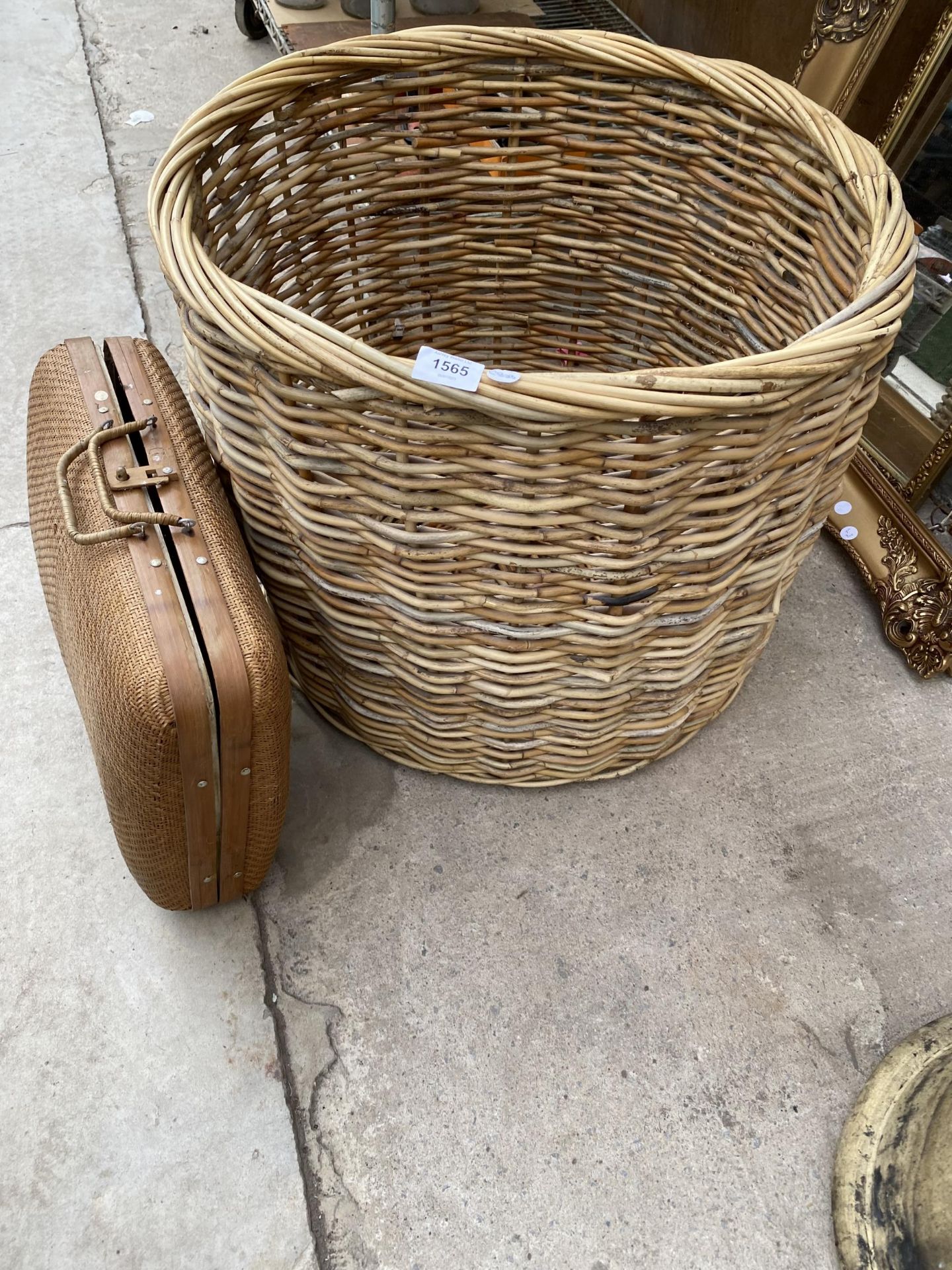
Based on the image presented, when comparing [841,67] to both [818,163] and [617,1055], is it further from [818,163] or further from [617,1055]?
[617,1055]

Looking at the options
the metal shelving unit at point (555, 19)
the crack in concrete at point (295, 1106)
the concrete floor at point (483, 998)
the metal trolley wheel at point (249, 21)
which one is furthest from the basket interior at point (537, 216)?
the metal trolley wheel at point (249, 21)

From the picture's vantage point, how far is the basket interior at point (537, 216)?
98 centimetres

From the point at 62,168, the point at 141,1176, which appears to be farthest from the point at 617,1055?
the point at 62,168

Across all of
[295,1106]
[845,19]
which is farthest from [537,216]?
[295,1106]

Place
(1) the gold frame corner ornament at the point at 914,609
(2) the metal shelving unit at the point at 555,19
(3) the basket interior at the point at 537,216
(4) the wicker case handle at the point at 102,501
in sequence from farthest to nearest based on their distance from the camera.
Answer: (2) the metal shelving unit at the point at 555,19, (1) the gold frame corner ornament at the point at 914,609, (3) the basket interior at the point at 537,216, (4) the wicker case handle at the point at 102,501

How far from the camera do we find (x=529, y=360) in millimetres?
1340

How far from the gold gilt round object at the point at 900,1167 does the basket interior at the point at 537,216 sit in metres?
0.72

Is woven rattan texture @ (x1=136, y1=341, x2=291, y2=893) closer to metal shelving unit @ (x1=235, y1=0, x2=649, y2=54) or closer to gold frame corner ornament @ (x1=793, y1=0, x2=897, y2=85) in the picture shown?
gold frame corner ornament @ (x1=793, y1=0, x2=897, y2=85)

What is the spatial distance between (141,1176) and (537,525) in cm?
61

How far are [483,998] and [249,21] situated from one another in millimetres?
2197

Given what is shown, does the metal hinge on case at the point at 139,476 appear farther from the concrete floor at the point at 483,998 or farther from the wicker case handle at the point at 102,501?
the concrete floor at the point at 483,998

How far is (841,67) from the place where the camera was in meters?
1.16

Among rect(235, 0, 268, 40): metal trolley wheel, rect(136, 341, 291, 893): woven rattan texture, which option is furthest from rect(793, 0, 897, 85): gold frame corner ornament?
rect(235, 0, 268, 40): metal trolley wheel

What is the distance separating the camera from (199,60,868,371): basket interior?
3.22ft
